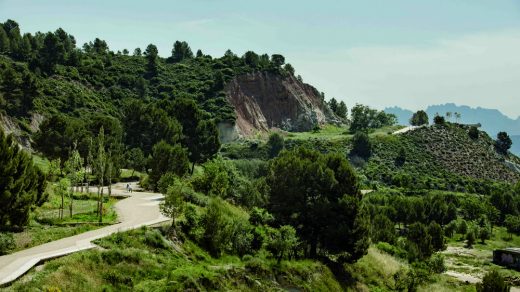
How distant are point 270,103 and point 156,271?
13071 centimetres

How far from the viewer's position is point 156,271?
90.1 ft

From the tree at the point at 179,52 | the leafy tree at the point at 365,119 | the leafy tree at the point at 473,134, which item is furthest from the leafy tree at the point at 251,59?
Result: the leafy tree at the point at 473,134

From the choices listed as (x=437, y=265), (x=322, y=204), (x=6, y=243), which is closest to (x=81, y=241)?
(x=6, y=243)

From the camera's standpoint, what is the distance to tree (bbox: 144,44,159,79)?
147 m

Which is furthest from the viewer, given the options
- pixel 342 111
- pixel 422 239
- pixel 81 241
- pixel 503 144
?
pixel 342 111

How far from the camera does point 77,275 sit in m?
23.8

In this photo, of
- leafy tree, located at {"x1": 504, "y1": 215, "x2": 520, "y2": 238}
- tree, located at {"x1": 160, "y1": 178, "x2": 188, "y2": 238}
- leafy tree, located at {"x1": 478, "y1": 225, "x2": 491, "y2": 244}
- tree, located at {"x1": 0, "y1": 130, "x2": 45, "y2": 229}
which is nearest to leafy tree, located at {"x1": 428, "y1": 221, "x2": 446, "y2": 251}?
leafy tree, located at {"x1": 478, "y1": 225, "x2": 491, "y2": 244}

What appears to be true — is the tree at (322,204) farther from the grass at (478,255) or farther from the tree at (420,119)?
the tree at (420,119)

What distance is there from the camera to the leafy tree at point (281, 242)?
36.1 metres

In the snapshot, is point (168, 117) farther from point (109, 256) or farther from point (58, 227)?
point (109, 256)

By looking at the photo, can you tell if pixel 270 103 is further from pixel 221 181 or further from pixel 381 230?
pixel 221 181

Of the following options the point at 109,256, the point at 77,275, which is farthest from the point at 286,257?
the point at 77,275

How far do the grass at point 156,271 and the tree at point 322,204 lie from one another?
17.6ft

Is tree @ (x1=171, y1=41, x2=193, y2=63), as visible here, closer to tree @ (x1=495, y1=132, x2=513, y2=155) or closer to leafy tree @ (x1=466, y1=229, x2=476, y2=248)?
tree @ (x1=495, y1=132, x2=513, y2=155)
